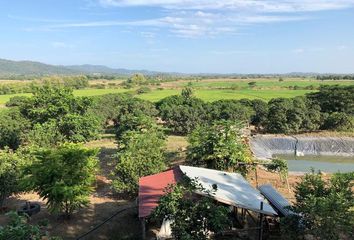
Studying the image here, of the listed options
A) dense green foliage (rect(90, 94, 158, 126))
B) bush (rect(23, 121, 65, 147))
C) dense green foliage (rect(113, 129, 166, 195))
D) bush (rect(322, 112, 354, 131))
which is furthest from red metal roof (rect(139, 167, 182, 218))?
bush (rect(322, 112, 354, 131))

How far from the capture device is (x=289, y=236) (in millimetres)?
8602

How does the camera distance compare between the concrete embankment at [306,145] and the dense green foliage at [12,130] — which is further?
the concrete embankment at [306,145]

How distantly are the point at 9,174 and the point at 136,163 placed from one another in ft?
16.8

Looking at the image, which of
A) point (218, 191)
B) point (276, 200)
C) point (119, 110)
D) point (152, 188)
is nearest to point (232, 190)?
point (218, 191)

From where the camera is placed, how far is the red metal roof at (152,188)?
409 inches

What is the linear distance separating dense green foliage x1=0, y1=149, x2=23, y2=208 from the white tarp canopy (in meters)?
7.07

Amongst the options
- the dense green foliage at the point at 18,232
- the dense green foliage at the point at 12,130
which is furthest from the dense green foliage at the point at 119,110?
the dense green foliage at the point at 18,232

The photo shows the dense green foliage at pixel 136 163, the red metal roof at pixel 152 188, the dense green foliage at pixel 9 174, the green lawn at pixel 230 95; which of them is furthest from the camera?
the green lawn at pixel 230 95

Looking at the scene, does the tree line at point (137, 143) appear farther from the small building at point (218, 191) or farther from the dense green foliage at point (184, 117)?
the small building at point (218, 191)

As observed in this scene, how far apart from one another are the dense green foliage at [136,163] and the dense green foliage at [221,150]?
5.22ft

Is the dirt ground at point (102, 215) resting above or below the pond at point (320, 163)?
above

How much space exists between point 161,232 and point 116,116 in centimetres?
2773

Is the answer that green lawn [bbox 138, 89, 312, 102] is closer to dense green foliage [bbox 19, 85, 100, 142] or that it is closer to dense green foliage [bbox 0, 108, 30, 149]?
dense green foliage [bbox 19, 85, 100, 142]

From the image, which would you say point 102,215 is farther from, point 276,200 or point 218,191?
point 276,200
